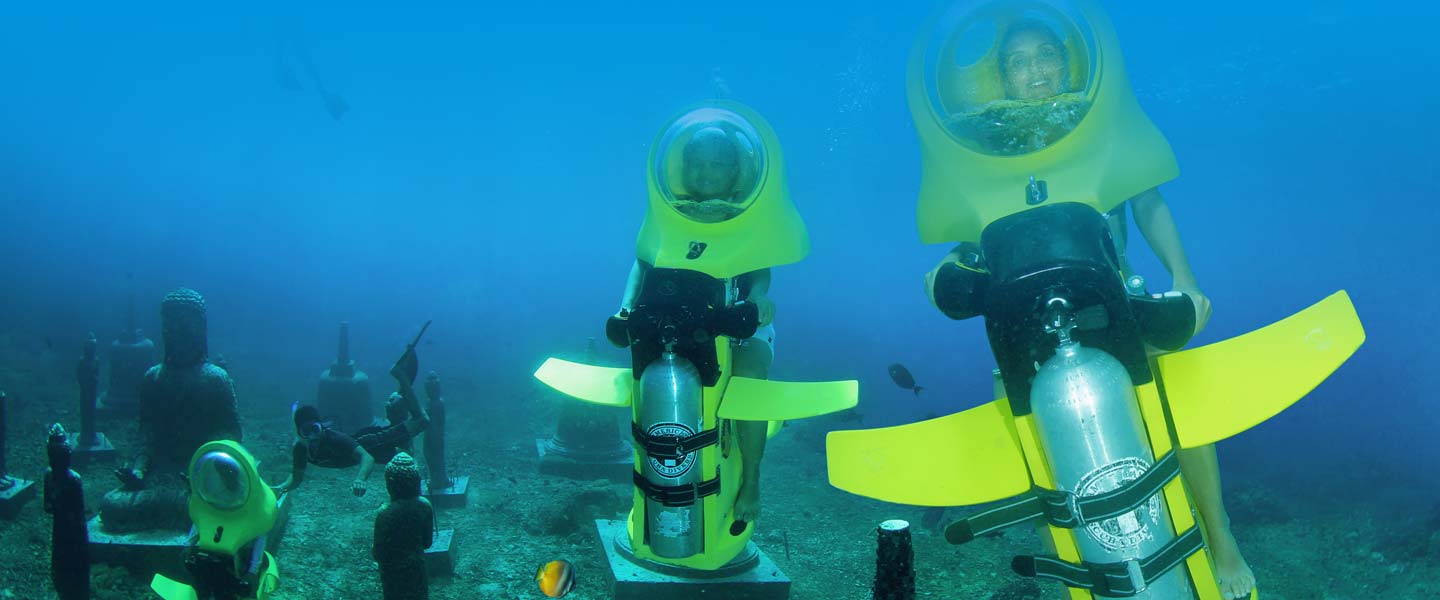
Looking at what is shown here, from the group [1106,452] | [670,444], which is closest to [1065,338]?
[1106,452]

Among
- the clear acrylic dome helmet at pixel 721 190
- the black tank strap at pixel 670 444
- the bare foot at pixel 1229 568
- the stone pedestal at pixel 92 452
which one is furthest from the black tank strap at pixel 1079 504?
the stone pedestal at pixel 92 452

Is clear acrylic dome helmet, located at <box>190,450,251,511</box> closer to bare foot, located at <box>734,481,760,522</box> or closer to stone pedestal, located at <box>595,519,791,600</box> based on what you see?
stone pedestal, located at <box>595,519,791,600</box>

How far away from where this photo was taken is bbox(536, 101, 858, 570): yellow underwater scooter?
11.2ft

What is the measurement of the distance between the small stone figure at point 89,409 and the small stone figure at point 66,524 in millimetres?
4118

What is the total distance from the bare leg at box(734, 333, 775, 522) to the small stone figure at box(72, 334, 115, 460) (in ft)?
22.6

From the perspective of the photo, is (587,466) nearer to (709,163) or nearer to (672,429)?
(672,429)

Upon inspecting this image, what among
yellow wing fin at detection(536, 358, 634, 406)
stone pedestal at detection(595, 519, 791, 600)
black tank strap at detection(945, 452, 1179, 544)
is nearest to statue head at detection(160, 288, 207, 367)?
yellow wing fin at detection(536, 358, 634, 406)

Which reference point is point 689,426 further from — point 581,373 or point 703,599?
point 703,599

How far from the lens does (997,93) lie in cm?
249

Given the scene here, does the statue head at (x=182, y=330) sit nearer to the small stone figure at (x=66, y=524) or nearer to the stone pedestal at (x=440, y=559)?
the small stone figure at (x=66, y=524)

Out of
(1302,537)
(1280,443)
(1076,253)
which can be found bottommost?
(1280,443)

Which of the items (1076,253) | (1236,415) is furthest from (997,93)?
(1236,415)

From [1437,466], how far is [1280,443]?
8.35 ft

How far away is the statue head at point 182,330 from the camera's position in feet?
16.4
